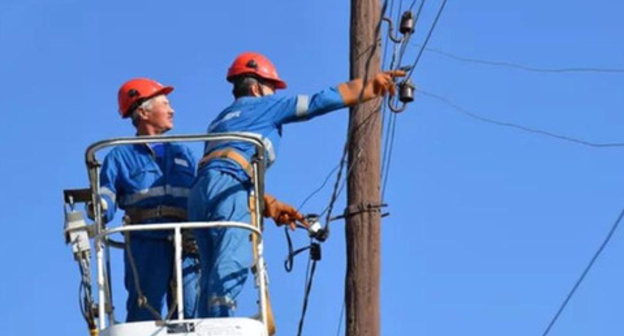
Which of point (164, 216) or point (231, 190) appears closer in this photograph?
point (231, 190)

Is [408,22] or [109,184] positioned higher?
[408,22]

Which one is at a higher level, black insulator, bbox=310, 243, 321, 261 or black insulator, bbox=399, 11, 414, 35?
black insulator, bbox=399, 11, 414, 35

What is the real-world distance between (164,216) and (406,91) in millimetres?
2024

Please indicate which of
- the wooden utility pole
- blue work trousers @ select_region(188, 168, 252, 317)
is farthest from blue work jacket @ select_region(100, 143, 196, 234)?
the wooden utility pole

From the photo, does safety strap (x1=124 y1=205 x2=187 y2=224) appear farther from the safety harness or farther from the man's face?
the man's face

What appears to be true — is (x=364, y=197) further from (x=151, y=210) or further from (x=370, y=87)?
(x=151, y=210)

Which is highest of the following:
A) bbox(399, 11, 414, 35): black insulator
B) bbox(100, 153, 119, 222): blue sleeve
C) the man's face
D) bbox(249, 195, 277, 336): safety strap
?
bbox(399, 11, 414, 35): black insulator

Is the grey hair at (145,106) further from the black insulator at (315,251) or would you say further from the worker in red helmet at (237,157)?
the black insulator at (315,251)

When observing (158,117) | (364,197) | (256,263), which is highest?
(158,117)

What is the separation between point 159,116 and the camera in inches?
426

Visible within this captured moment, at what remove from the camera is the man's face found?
1080 centimetres

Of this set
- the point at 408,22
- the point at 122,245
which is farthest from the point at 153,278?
the point at 408,22

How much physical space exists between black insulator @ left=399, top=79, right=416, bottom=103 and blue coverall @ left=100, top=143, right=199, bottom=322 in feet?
5.53

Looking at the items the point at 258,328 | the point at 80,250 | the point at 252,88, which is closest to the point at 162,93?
the point at 252,88
